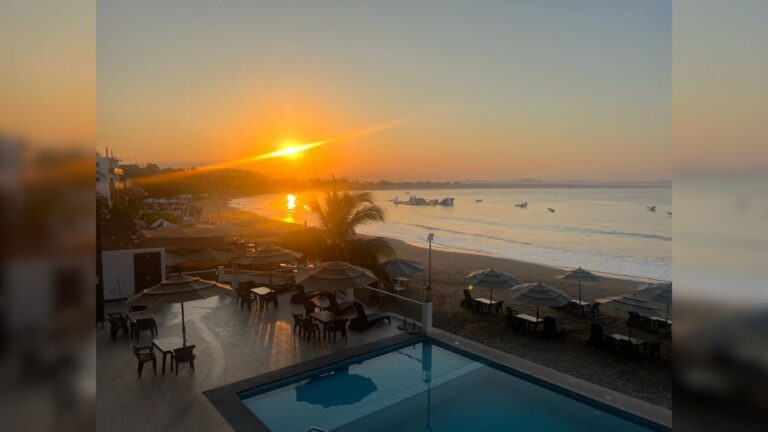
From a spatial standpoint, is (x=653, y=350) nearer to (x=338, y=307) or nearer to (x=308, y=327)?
(x=338, y=307)

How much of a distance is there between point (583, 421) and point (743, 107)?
7.78m

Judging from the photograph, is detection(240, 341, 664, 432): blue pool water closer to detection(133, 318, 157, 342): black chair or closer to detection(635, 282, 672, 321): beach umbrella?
detection(133, 318, 157, 342): black chair

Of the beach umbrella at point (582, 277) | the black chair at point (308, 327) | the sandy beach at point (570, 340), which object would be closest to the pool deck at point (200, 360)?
the black chair at point (308, 327)

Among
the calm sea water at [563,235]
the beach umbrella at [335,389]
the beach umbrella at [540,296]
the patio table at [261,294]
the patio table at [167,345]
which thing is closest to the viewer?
the beach umbrella at [335,389]

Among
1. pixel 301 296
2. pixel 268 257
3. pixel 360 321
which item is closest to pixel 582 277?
pixel 360 321

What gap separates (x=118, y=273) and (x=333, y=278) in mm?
6930

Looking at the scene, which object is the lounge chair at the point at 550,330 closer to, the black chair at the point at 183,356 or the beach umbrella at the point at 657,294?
the beach umbrella at the point at 657,294

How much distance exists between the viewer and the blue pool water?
24.3ft

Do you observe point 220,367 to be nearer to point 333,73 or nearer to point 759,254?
point 333,73

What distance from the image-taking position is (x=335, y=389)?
8.56 metres

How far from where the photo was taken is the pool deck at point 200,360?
6695 mm

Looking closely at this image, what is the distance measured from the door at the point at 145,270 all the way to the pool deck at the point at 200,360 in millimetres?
939

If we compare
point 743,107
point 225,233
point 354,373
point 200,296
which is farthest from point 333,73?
point 225,233

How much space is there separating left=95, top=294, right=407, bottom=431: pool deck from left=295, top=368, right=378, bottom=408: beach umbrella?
0.61 m
